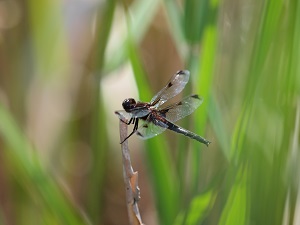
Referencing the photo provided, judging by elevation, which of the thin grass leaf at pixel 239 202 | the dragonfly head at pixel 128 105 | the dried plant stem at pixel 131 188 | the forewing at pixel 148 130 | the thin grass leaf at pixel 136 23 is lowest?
the thin grass leaf at pixel 239 202

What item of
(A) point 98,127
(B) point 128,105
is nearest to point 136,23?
(A) point 98,127

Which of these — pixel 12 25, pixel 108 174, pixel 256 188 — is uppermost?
pixel 12 25

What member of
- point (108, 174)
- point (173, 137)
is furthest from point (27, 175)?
point (108, 174)

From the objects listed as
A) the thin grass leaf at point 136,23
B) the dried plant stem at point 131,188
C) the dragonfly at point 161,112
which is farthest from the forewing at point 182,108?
the thin grass leaf at point 136,23

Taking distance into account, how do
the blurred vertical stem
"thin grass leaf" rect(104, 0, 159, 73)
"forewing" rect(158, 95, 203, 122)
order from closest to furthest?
1. "forewing" rect(158, 95, 203, 122)
2. the blurred vertical stem
3. "thin grass leaf" rect(104, 0, 159, 73)

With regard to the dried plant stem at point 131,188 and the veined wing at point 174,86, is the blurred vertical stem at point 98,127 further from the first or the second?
the dried plant stem at point 131,188

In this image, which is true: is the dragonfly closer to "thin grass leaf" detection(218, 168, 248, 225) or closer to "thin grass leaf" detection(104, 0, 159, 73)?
"thin grass leaf" detection(218, 168, 248, 225)

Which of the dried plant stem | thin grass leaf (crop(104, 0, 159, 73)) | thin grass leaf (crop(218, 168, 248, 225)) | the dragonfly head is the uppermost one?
thin grass leaf (crop(104, 0, 159, 73))

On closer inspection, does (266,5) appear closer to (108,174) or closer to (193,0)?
(193,0)

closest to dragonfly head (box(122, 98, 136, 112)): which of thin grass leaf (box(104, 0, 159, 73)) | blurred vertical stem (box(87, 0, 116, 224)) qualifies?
blurred vertical stem (box(87, 0, 116, 224))
